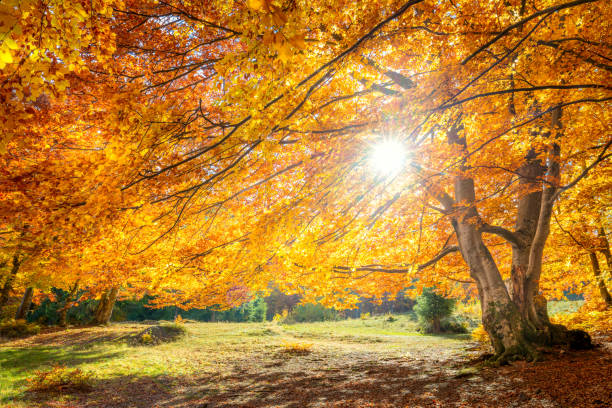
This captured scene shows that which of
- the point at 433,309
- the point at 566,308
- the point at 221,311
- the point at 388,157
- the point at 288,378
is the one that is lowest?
the point at 288,378

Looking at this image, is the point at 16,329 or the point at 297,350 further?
the point at 16,329

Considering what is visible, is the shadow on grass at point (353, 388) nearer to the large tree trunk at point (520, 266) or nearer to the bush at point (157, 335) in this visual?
the large tree trunk at point (520, 266)

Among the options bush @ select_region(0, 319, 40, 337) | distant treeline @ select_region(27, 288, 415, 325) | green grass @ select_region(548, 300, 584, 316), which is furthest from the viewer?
distant treeline @ select_region(27, 288, 415, 325)

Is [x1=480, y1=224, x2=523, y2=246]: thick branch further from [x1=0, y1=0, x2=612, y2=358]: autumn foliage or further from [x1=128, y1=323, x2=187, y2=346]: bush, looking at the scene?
[x1=128, y1=323, x2=187, y2=346]: bush

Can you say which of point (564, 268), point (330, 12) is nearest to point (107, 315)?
point (330, 12)

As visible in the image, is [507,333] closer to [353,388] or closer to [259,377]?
[353,388]

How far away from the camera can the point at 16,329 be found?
1324cm

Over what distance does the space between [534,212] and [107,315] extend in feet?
68.8

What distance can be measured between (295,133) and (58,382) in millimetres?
7006

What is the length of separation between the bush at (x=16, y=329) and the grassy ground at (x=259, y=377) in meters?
2.62

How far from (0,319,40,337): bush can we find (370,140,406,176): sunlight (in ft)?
57.6

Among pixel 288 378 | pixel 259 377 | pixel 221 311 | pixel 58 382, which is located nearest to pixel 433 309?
pixel 288 378

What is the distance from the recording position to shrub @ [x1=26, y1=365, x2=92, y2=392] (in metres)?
5.75

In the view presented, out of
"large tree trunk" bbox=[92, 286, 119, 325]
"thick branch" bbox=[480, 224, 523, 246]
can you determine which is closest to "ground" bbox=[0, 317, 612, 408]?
Result: "thick branch" bbox=[480, 224, 523, 246]
